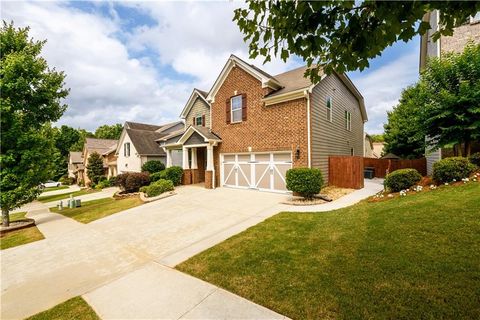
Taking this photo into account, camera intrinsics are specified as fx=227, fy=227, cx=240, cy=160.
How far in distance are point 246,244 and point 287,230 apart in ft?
4.74

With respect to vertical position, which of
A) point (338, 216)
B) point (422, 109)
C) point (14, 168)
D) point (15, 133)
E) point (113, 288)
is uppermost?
point (422, 109)

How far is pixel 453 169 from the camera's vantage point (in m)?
8.23

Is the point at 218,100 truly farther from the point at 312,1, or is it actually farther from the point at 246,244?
the point at 312,1

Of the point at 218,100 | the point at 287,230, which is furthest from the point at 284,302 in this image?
the point at 218,100

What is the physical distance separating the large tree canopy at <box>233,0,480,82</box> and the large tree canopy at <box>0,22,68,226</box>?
37.6 feet

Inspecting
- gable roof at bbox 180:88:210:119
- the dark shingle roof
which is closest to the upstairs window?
the dark shingle roof

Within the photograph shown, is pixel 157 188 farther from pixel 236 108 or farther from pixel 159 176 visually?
pixel 236 108

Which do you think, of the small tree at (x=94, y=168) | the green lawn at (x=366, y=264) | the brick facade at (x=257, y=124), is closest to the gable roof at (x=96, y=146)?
the small tree at (x=94, y=168)

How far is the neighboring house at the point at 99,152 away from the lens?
34659mm

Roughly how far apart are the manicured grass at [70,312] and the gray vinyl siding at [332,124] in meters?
10.6

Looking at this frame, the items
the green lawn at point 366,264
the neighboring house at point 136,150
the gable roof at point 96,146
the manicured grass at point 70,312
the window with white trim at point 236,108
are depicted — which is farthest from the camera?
the gable roof at point 96,146

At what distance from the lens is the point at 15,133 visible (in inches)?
384

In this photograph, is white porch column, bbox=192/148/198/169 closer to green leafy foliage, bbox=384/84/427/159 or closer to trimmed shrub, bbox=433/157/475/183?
trimmed shrub, bbox=433/157/475/183

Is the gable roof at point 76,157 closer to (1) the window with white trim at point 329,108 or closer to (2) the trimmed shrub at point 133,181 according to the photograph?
(2) the trimmed shrub at point 133,181
